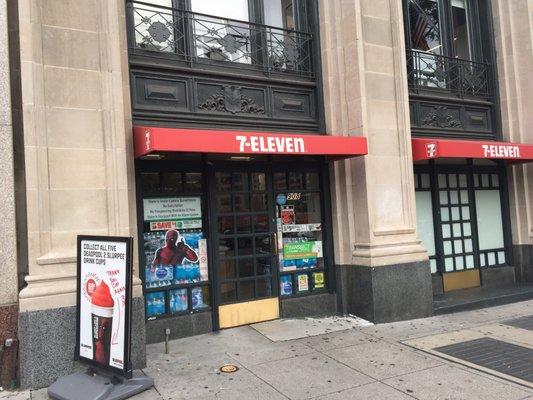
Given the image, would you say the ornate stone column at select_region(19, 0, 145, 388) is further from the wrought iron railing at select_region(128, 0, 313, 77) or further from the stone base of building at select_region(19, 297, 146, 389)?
the wrought iron railing at select_region(128, 0, 313, 77)

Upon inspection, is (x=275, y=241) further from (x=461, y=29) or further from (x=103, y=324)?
(x=461, y=29)

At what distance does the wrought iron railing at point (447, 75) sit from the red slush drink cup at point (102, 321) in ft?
23.4

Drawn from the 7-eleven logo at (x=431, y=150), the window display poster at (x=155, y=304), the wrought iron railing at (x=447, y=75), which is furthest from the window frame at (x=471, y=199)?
the window display poster at (x=155, y=304)

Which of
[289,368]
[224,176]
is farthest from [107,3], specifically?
[289,368]

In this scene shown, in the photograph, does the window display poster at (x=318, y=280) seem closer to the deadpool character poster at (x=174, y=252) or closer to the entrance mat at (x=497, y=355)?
the deadpool character poster at (x=174, y=252)

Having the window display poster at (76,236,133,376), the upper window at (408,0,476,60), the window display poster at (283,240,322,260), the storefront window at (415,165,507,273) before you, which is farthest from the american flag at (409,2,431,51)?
the window display poster at (76,236,133,376)

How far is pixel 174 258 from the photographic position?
23.1 ft

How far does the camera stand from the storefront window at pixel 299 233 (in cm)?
795

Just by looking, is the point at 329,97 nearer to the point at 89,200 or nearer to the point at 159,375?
the point at 89,200

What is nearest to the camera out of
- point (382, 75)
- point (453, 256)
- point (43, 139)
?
point (43, 139)

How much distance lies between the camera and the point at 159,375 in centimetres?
552

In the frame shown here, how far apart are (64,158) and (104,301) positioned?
1827mm

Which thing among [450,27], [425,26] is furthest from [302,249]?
[450,27]

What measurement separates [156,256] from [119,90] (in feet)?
8.12
